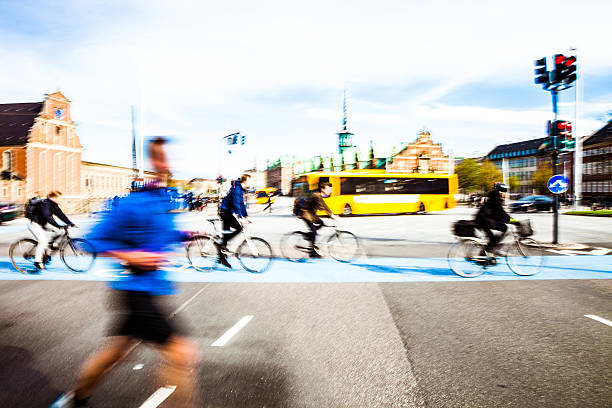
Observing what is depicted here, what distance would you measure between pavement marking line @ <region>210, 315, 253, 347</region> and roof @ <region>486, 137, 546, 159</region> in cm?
10485

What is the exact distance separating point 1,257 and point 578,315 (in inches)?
470

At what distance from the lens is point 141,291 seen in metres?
2.76

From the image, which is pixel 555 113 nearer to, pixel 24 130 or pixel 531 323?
pixel 531 323

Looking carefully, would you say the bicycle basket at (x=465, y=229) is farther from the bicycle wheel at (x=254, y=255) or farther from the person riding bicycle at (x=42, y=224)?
the person riding bicycle at (x=42, y=224)

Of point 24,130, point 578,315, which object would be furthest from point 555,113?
point 24,130

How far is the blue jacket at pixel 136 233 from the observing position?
2.77m

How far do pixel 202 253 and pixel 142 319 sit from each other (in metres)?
4.95

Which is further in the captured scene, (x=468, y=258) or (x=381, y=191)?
(x=381, y=191)

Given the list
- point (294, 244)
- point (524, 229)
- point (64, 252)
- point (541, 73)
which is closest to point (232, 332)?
point (294, 244)

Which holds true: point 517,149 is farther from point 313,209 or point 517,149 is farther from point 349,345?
point 349,345

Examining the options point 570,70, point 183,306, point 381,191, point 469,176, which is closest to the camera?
point 183,306

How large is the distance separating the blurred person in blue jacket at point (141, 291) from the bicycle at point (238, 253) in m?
4.69

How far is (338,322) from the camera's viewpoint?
480 centimetres

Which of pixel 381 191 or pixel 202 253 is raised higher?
pixel 381 191
